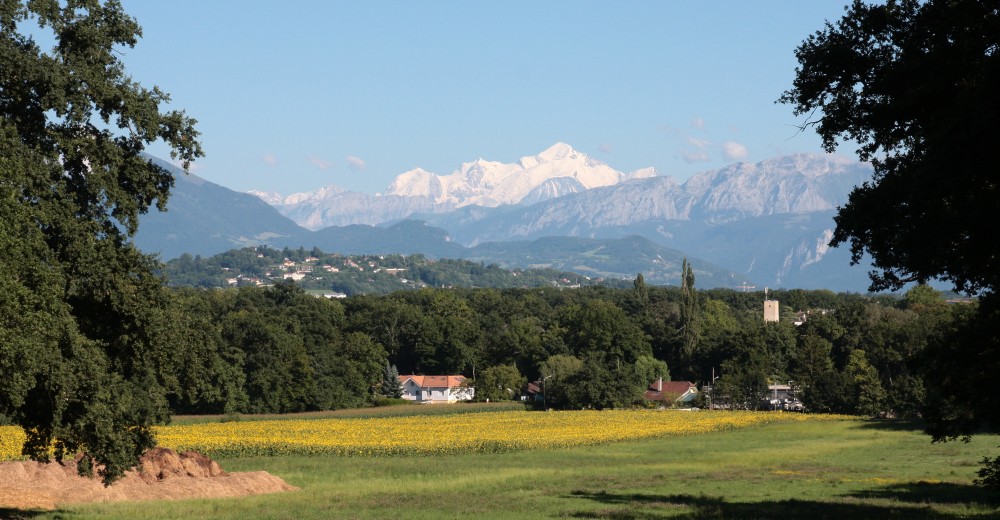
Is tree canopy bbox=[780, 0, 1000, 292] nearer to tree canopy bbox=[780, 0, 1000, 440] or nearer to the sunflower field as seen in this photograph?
tree canopy bbox=[780, 0, 1000, 440]

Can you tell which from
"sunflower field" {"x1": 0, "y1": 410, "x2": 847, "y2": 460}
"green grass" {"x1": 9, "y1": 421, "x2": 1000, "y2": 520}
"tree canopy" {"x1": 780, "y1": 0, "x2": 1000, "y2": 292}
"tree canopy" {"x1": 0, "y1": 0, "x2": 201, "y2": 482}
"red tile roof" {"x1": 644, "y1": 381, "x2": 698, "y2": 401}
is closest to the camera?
"tree canopy" {"x1": 780, "y1": 0, "x2": 1000, "y2": 292}

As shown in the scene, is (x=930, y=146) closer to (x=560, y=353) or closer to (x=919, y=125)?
(x=919, y=125)

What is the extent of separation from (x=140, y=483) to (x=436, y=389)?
119535 mm

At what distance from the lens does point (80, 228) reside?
91.1 feet

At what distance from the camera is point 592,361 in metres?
134

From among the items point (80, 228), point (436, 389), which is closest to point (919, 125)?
point (80, 228)

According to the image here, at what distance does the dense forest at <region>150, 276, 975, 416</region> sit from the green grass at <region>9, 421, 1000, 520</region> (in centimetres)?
3474

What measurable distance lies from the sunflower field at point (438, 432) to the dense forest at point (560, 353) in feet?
37.0

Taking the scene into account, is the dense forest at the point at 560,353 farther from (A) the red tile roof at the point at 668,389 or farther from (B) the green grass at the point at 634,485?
(B) the green grass at the point at 634,485

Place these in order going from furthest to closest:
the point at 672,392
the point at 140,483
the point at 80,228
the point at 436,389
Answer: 1. the point at 436,389
2. the point at 672,392
3. the point at 140,483
4. the point at 80,228

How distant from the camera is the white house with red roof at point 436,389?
15788 centimetres

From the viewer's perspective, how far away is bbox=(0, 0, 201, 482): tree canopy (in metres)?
→ 26.1

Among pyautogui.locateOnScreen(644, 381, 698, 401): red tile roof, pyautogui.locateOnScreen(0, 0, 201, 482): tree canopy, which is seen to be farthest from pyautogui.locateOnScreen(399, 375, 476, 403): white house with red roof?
pyautogui.locateOnScreen(0, 0, 201, 482): tree canopy

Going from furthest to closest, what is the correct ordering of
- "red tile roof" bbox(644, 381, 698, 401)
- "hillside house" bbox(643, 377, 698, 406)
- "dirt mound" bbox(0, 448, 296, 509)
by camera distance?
"red tile roof" bbox(644, 381, 698, 401) < "hillside house" bbox(643, 377, 698, 406) < "dirt mound" bbox(0, 448, 296, 509)
